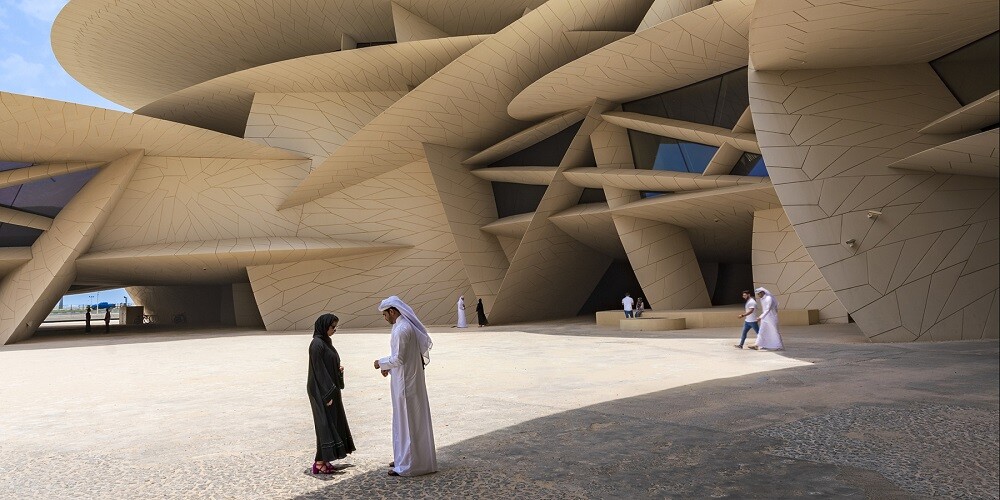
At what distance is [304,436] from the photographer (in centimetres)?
580

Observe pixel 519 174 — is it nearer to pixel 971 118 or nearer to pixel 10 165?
pixel 971 118

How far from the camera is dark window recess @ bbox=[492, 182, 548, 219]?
2319 centimetres

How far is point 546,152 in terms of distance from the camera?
879 inches

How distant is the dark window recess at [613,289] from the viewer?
90.6 ft

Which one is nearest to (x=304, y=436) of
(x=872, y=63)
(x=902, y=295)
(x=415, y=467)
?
(x=415, y=467)

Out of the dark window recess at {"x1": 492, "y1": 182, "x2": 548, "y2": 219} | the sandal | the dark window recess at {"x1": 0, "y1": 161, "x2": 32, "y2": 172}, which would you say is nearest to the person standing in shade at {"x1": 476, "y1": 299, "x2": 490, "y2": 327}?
the dark window recess at {"x1": 492, "y1": 182, "x2": 548, "y2": 219}

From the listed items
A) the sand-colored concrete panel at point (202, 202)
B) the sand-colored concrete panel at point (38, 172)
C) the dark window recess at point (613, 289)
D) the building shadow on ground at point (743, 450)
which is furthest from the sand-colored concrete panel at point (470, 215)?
the building shadow on ground at point (743, 450)

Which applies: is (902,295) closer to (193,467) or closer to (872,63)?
(872,63)

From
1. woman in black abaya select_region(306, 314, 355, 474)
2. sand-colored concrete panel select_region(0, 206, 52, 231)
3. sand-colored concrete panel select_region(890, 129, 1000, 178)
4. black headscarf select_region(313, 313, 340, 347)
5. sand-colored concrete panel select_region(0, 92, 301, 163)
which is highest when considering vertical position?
sand-colored concrete panel select_region(0, 92, 301, 163)

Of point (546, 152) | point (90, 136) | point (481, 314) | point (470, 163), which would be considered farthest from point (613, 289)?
point (90, 136)

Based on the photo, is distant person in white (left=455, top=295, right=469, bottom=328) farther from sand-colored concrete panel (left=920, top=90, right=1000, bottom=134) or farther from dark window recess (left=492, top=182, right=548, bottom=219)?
sand-colored concrete panel (left=920, top=90, right=1000, bottom=134)

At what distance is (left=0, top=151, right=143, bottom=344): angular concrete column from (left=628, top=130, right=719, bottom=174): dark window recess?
1553 centimetres

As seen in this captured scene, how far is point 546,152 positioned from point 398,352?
18.1 metres

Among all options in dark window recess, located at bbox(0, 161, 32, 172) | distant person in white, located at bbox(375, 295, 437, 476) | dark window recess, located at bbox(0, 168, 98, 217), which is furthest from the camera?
dark window recess, located at bbox(0, 168, 98, 217)
